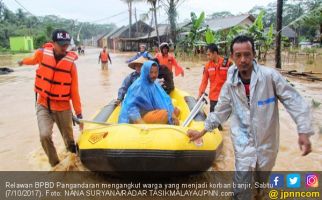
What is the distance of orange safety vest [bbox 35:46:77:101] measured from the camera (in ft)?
13.3

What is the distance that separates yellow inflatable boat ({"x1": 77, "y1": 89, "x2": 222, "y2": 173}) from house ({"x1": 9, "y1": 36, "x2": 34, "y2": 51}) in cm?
4133

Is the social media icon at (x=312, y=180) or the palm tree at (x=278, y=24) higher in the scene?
the palm tree at (x=278, y=24)

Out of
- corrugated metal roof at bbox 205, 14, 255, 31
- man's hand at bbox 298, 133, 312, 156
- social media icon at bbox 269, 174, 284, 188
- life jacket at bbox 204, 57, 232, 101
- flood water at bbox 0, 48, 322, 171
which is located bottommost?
flood water at bbox 0, 48, 322, 171

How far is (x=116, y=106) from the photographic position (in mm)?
5332

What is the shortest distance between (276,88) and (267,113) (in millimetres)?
191

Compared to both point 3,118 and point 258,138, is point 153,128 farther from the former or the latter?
point 3,118

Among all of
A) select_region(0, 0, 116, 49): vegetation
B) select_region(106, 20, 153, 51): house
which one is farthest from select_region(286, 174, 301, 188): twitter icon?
select_region(0, 0, 116, 49): vegetation

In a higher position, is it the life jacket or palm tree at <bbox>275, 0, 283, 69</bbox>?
palm tree at <bbox>275, 0, 283, 69</bbox>

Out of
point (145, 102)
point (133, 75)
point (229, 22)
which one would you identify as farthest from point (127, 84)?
point (229, 22)

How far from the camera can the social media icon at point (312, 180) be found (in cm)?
397

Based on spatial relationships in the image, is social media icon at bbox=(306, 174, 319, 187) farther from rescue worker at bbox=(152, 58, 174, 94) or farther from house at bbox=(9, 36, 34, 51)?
house at bbox=(9, 36, 34, 51)

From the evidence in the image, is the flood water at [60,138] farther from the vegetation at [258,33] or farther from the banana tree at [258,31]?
the banana tree at [258,31]

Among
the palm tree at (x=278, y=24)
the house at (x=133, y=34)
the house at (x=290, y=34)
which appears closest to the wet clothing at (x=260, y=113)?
the palm tree at (x=278, y=24)

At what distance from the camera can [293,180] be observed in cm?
408
